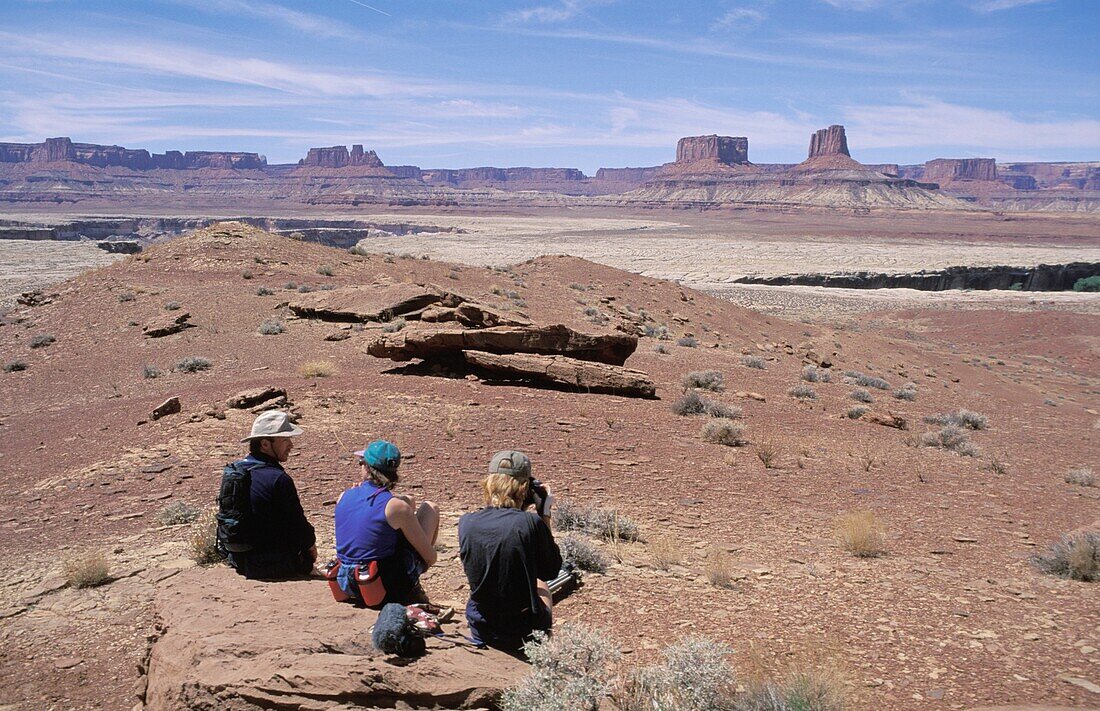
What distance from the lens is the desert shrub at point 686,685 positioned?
3.49 m

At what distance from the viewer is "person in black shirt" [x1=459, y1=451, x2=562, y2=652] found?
397 centimetres

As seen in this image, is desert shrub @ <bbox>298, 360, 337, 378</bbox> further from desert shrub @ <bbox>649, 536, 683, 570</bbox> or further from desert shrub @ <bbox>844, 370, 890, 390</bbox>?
desert shrub @ <bbox>844, 370, 890, 390</bbox>

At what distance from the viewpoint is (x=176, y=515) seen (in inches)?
294

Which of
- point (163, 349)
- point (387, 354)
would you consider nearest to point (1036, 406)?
point (387, 354)

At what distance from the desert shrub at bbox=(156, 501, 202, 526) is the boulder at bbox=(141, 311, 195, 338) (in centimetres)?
1290

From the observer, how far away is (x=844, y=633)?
520 centimetres

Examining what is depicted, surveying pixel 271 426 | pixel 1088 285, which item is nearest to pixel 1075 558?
pixel 271 426

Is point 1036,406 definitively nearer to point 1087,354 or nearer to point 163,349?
point 1087,354

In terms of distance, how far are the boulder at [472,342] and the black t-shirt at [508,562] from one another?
32.5ft

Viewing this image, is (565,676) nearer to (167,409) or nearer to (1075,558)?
(1075,558)

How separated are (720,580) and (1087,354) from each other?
125ft

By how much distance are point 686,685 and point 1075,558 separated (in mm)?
4922

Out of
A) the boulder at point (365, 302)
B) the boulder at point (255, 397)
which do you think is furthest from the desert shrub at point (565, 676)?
the boulder at point (365, 302)

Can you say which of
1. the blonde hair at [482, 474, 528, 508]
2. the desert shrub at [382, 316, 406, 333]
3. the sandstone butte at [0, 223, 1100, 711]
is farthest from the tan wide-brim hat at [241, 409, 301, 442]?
the desert shrub at [382, 316, 406, 333]
